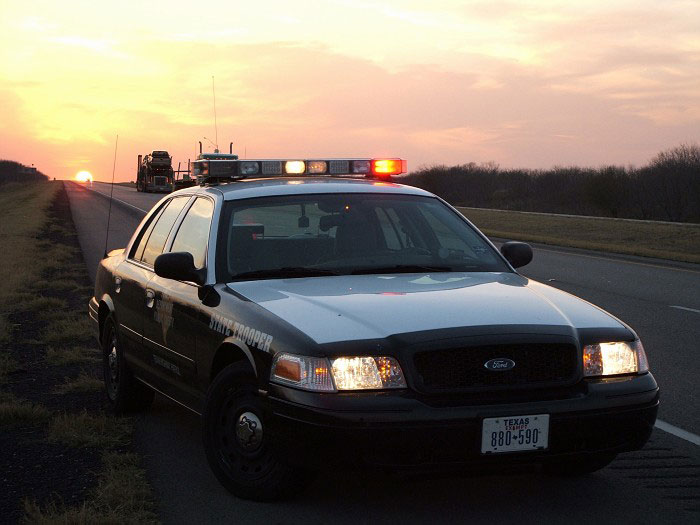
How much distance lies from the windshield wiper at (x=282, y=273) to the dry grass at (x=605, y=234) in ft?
55.0

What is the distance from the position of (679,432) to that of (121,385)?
3442 mm

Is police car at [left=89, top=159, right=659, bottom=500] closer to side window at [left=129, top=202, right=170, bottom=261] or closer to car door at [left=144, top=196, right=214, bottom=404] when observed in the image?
car door at [left=144, top=196, right=214, bottom=404]

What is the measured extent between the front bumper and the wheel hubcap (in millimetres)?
229

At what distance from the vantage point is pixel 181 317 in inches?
229

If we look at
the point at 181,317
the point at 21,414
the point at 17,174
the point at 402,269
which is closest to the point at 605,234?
the point at 21,414

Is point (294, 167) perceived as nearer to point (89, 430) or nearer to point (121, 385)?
point (121, 385)

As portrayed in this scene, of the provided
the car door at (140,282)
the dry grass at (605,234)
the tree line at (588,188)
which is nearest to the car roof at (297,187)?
the car door at (140,282)

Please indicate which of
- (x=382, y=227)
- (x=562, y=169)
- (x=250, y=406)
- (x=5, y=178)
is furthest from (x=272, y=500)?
(x=5, y=178)

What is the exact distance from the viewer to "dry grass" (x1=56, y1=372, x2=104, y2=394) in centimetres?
777

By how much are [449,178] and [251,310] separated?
228 ft

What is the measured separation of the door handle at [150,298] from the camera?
251 inches

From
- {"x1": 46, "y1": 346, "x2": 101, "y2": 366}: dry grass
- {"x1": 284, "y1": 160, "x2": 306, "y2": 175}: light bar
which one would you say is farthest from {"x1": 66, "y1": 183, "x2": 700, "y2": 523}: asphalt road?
{"x1": 46, "y1": 346, "x2": 101, "y2": 366}: dry grass

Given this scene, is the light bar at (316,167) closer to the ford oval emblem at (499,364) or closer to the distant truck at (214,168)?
the distant truck at (214,168)

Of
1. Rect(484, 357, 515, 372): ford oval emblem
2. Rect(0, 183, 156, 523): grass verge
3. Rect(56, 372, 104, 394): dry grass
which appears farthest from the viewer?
Rect(56, 372, 104, 394): dry grass
